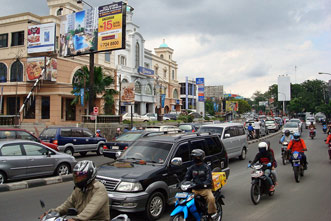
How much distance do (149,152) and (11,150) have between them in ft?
17.0

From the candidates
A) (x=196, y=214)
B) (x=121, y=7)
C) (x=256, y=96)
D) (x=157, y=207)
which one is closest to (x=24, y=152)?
(x=157, y=207)

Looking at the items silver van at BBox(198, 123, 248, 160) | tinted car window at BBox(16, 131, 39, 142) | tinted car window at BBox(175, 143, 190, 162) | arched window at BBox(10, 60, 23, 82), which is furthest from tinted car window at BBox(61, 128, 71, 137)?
arched window at BBox(10, 60, 23, 82)

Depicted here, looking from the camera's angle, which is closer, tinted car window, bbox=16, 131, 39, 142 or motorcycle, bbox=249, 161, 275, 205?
motorcycle, bbox=249, 161, 275, 205

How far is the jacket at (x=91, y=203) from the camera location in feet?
10.5

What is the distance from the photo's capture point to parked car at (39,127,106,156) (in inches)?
642

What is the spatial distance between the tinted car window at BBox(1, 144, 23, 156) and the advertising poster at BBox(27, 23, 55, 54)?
2549 centimetres

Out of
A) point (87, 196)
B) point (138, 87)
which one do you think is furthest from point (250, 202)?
point (138, 87)

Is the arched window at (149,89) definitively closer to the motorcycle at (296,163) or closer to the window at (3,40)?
the window at (3,40)

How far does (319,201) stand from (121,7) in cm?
2428

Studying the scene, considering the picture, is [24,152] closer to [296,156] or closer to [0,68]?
[296,156]

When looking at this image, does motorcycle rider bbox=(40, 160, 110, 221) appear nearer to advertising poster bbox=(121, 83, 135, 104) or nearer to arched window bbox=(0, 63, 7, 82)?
advertising poster bbox=(121, 83, 135, 104)

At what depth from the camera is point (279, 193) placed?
28.0 ft

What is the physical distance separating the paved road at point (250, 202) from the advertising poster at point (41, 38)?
1040 inches

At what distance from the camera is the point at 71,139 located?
16.8 meters
